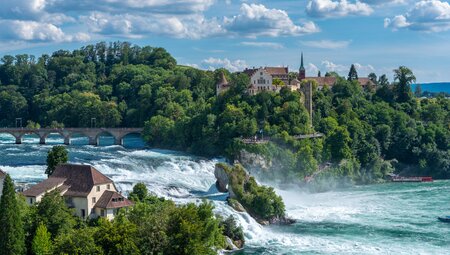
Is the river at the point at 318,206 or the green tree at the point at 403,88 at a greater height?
the green tree at the point at 403,88

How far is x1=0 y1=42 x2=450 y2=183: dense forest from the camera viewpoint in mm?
89062

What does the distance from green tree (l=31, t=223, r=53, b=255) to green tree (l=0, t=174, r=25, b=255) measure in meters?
1.07

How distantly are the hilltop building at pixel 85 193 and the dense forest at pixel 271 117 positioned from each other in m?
37.9

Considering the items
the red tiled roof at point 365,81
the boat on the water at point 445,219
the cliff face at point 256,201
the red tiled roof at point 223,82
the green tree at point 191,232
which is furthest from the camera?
the red tiled roof at point 365,81

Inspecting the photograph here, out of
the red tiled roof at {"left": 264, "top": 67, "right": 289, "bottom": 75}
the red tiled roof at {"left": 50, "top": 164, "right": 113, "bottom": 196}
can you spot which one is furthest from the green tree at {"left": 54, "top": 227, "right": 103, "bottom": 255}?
the red tiled roof at {"left": 264, "top": 67, "right": 289, "bottom": 75}

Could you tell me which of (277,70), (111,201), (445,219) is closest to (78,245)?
(111,201)

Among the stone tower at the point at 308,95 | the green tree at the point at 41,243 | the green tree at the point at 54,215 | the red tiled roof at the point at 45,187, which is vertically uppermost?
the stone tower at the point at 308,95

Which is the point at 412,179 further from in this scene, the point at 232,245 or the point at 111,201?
the point at 111,201

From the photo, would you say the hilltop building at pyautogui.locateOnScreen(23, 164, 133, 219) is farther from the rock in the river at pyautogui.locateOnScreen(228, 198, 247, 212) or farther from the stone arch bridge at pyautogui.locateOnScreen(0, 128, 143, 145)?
the stone arch bridge at pyautogui.locateOnScreen(0, 128, 143, 145)

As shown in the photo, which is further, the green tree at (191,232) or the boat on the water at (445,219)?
the boat on the water at (445,219)

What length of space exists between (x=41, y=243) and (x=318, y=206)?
121 ft

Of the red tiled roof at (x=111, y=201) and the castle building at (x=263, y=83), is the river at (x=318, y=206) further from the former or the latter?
the castle building at (x=263, y=83)

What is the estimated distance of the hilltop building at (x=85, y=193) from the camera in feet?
148

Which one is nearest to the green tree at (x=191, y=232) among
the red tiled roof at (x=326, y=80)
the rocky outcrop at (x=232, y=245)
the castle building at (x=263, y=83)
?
the rocky outcrop at (x=232, y=245)
